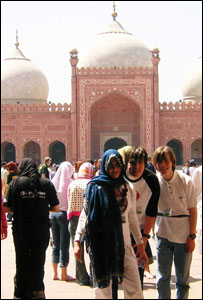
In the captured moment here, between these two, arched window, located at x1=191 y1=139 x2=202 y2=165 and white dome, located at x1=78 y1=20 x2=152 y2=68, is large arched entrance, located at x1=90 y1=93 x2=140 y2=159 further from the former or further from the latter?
arched window, located at x1=191 y1=139 x2=202 y2=165

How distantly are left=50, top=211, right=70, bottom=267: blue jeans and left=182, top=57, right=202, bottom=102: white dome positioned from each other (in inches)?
891

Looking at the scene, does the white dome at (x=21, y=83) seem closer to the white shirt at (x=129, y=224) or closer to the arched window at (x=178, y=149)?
the arched window at (x=178, y=149)

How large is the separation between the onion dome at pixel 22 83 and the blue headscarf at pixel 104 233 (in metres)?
23.8

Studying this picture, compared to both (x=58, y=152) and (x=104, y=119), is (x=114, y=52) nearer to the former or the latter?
(x=104, y=119)

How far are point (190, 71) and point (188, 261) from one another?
25.0 m

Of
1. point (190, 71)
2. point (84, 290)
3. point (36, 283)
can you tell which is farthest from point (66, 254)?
point (190, 71)

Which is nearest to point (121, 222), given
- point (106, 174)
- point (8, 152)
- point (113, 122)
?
point (106, 174)

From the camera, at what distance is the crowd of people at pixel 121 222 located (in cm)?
285

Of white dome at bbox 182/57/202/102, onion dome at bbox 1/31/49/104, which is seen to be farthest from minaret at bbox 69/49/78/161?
white dome at bbox 182/57/202/102

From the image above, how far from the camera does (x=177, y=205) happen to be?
3.27 meters

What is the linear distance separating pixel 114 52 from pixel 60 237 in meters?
20.9

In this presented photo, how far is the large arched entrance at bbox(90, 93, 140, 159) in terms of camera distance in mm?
22578

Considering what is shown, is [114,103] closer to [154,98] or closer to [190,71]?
[154,98]

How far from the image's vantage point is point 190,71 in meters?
27.1
